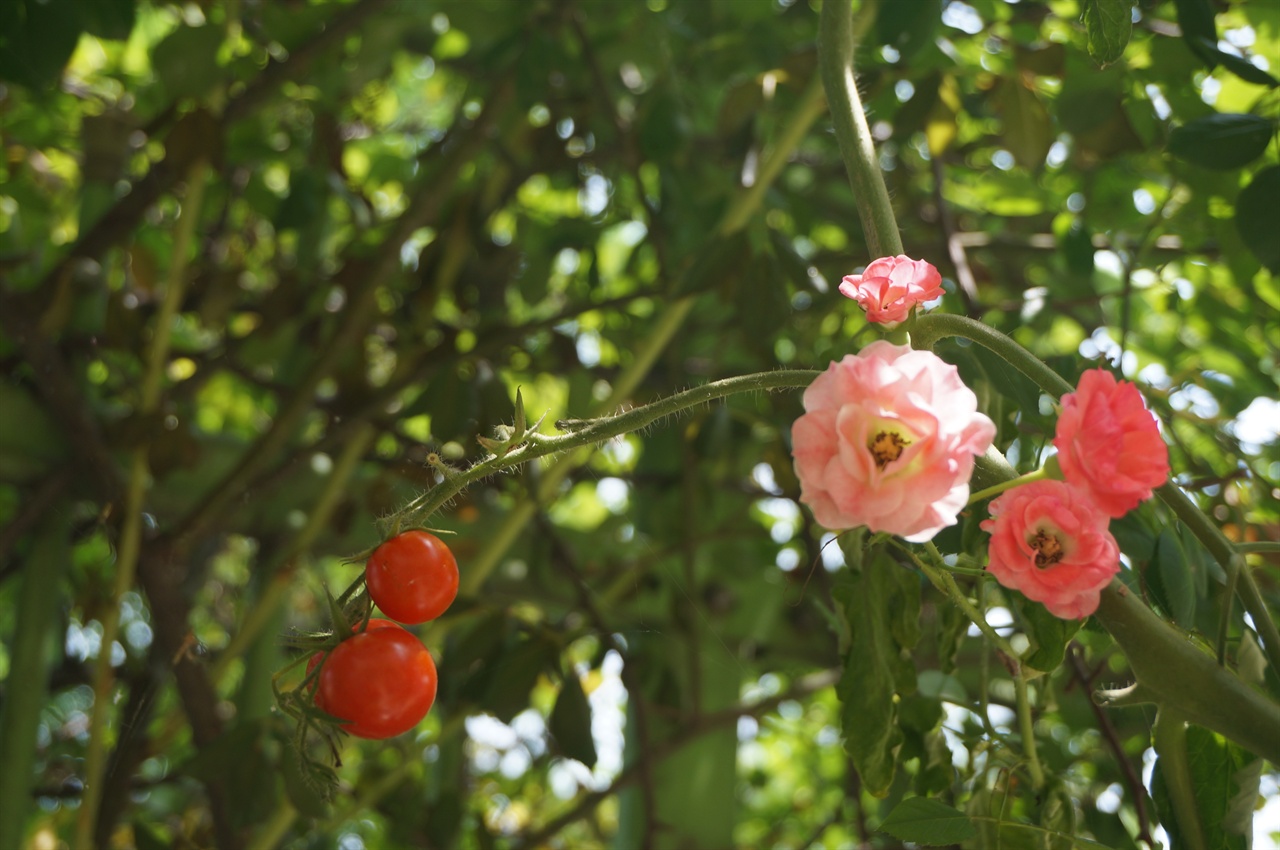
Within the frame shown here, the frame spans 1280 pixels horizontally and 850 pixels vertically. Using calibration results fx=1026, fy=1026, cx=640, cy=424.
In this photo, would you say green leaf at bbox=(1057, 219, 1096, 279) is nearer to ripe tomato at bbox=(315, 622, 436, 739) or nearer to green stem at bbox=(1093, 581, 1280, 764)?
green stem at bbox=(1093, 581, 1280, 764)

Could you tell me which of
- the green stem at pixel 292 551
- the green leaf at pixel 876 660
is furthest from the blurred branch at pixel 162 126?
the green leaf at pixel 876 660

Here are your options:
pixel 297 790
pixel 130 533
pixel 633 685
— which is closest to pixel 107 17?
pixel 130 533

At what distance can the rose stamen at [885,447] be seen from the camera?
366 mm

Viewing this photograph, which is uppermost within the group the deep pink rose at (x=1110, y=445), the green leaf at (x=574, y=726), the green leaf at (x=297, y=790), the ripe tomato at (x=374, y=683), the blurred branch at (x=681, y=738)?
the deep pink rose at (x=1110, y=445)

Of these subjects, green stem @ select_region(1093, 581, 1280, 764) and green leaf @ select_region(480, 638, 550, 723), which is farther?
green leaf @ select_region(480, 638, 550, 723)

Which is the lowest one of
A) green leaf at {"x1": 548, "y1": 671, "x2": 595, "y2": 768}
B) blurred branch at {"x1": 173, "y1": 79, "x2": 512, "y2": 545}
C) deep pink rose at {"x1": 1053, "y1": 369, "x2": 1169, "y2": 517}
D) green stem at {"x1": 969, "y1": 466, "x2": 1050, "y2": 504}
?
green leaf at {"x1": 548, "y1": 671, "x2": 595, "y2": 768}

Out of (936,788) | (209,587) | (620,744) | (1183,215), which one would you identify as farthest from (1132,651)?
(209,587)

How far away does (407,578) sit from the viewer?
18.2 inches

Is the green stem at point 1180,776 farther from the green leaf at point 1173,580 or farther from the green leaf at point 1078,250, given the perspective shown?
the green leaf at point 1078,250

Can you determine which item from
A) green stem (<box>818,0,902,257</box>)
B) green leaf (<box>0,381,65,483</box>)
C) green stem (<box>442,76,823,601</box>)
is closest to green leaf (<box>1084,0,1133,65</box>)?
green stem (<box>818,0,902,257</box>)

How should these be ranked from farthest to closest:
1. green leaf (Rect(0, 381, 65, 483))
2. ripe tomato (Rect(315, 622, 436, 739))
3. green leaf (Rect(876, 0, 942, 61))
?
1. green leaf (Rect(0, 381, 65, 483))
2. green leaf (Rect(876, 0, 942, 61))
3. ripe tomato (Rect(315, 622, 436, 739))

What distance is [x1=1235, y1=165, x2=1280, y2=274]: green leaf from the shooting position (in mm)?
694

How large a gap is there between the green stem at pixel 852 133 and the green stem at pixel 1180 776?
0.26m

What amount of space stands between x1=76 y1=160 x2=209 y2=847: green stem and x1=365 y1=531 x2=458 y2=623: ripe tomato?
1.93 feet
